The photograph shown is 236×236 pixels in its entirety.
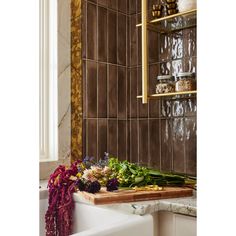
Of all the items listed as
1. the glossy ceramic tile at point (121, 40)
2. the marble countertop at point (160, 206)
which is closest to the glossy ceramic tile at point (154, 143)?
the glossy ceramic tile at point (121, 40)

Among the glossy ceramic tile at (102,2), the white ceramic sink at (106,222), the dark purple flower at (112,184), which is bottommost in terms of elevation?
the white ceramic sink at (106,222)

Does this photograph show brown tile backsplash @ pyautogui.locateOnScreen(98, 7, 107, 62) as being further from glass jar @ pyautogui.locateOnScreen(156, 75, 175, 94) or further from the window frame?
glass jar @ pyautogui.locateOnScreen(156, 75, 175, 94)

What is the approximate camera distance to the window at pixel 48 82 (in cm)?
182

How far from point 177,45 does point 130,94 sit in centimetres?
42

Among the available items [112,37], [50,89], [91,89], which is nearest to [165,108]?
[91,89]

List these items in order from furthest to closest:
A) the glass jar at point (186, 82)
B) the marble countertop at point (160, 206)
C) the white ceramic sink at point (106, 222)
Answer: the glass jar at point (186, 82), the marble countertop at point (160, 206), the white ceramic sink at point (106, 222)

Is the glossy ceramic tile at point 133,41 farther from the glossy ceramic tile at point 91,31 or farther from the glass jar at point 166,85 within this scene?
the glass jar at point 166,85

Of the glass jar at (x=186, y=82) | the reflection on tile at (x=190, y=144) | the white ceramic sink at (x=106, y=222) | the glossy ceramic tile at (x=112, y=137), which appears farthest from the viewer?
the glossy ceramic tile at (x=112, y=137)

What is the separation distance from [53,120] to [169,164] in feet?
2.20

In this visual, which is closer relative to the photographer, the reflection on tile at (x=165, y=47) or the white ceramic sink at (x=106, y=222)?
the white ceramic sink at (x=106, y=222)

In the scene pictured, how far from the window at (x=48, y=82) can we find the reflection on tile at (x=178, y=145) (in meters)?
0.63

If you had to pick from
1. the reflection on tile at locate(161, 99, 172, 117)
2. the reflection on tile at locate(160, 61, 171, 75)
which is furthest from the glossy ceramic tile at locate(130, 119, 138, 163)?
the reflection on tile at locate(160, 61, 171, 75)

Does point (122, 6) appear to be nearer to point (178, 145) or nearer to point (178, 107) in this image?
point (178, 107)
